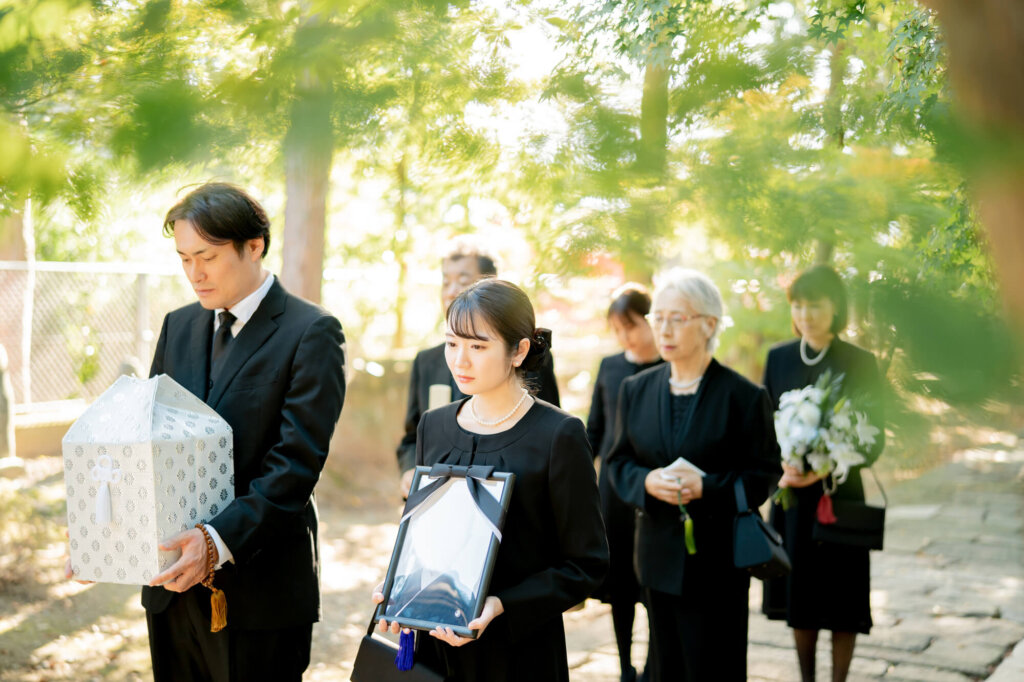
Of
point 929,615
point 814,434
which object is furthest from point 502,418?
point 929,615

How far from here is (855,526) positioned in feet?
15.3

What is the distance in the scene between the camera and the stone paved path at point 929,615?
5.40m

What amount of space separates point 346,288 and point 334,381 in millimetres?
9232

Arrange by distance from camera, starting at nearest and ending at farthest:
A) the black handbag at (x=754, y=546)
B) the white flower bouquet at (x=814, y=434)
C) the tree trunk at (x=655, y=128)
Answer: the tree trunk at (x=655, y=128) < the black handbag at (x=754, y=546) < the white flower bouquet at (x=814, y=434)

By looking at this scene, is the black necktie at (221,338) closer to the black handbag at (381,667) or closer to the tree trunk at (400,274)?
the black handbag at (381,667)

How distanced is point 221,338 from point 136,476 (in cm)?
64

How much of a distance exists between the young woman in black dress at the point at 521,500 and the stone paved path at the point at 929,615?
2.94 metres

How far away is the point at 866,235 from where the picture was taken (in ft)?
4.49

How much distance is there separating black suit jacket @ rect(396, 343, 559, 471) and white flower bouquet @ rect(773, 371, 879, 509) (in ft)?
3.94

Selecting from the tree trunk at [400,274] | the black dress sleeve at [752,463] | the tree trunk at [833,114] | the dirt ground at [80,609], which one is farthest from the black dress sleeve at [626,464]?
the tree trunk at [400,274]

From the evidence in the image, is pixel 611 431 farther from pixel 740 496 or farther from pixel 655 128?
pixel 655 128

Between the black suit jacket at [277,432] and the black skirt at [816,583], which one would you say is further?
the black skirt at [816,583]

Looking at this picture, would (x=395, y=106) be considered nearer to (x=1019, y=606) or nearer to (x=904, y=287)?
(x=904, y=287)

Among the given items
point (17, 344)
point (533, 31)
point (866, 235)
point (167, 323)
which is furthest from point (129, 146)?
point (17, 344)
